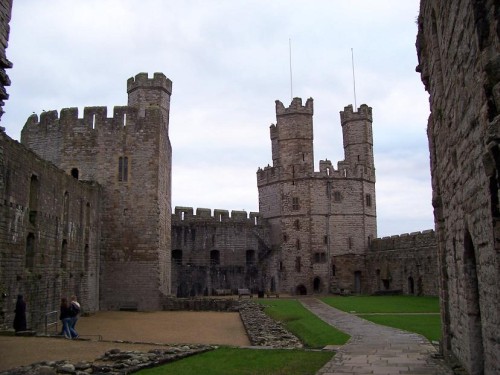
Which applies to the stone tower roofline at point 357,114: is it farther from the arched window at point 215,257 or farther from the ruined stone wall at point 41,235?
the ruined stone wall at point 41,235

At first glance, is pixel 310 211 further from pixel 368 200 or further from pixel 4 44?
pixel 4 44

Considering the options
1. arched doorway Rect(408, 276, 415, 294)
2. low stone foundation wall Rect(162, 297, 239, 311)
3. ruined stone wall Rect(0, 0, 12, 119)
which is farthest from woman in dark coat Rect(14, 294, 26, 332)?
arched doorway Rect(408, 276, 415, 294)

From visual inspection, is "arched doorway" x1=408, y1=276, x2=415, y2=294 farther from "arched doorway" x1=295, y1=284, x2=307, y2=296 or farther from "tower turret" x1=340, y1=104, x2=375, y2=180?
"tower turret" x1=340, y1=104, x2=375, y2=180

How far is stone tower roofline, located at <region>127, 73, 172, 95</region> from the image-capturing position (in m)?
31.3

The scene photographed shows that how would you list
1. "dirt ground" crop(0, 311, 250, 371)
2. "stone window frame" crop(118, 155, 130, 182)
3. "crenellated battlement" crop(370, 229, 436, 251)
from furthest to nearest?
1. "crenellated battlement" crop(370, 229, 436, 251)
2. "stone window frame" crop(118, 155, 130, 182)
3. "dirt ground" crop(0, 311, 250, 371)

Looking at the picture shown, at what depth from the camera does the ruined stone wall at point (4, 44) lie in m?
8.59

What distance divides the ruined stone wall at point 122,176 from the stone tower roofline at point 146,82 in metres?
3.94

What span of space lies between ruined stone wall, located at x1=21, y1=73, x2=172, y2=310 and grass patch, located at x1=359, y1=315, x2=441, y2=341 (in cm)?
1163

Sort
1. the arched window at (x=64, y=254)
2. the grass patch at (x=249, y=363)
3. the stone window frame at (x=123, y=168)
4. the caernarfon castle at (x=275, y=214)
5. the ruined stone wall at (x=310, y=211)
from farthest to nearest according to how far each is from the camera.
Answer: the ruined stone wall at (x=310, y=211)
the stone window frame at (x=123, y=168)
the arched window at (x=64, y=254)
the grass patch at (x=249, y=363)
the caernarfon castle at (x=275, y=214)

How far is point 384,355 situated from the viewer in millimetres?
10273

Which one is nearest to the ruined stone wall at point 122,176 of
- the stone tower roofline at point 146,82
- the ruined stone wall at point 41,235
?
the ruined stone wall at point 41,235

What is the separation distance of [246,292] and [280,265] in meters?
6.90

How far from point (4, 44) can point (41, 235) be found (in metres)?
10.8

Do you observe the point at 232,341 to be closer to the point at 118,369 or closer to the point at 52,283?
the point at 118,369
